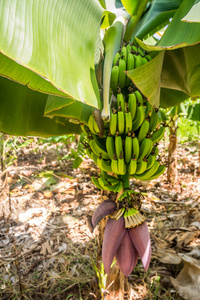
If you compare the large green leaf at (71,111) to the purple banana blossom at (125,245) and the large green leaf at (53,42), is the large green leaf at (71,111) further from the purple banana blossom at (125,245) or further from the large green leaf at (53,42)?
the purple banana blossom at (125,245)

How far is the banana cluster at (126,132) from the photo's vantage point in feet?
2.67

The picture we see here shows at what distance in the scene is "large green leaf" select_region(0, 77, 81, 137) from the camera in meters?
1.05

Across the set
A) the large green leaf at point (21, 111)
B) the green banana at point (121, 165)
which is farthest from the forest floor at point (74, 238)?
the large green leaf at point (21, 111)

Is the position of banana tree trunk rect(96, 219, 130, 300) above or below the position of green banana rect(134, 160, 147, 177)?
below

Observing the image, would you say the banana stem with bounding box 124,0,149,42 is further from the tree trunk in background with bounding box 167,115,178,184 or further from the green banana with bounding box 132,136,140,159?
the tree trunk in background with bounding box 167,115,178,184

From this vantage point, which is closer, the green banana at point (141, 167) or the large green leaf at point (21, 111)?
the green banana at point (141, 167)

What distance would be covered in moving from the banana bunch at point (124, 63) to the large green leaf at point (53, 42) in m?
0.14

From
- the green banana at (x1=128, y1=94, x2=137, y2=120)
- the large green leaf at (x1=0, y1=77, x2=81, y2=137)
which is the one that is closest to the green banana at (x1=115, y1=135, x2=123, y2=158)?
the green banana at (x1=128, y1=94, x2=137, y2=120)

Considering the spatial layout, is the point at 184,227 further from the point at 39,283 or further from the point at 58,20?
the point at 58,20

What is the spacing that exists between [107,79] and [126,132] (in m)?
0.20

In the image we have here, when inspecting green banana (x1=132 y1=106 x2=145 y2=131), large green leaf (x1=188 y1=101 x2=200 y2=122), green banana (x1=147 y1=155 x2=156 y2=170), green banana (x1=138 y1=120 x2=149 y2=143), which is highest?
large green leaf (x1=188 y1=101 x2=200 y2=122)

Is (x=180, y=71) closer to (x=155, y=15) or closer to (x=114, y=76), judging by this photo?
(x=155, y=15)

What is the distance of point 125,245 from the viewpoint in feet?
2.70

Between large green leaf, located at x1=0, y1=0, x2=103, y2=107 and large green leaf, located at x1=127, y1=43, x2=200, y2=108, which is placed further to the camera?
large green leaf, located at x1=127, y1=43, x2=200, y2=108
